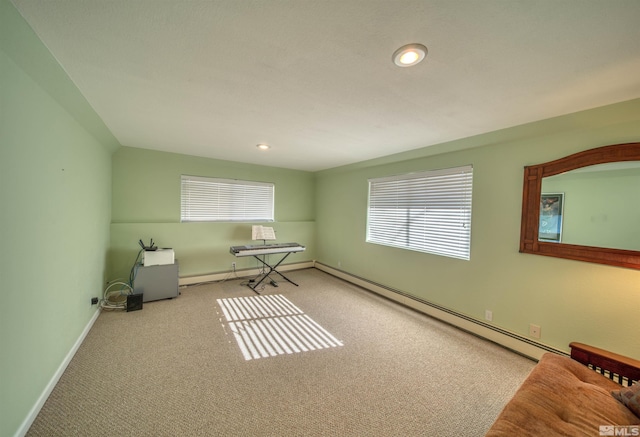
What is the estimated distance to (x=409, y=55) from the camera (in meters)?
1.34

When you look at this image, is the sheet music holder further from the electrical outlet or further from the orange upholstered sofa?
the orange upholstered sofa

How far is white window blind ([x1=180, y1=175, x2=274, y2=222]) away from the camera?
4242 millimetres

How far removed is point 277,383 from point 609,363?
7.15ft

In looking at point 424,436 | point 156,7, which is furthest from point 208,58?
A: point 424,436

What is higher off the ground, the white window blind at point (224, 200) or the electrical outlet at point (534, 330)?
the white window blind at point (224, 200)

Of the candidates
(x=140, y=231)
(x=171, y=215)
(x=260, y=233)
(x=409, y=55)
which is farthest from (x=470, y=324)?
(x=140, y=231)

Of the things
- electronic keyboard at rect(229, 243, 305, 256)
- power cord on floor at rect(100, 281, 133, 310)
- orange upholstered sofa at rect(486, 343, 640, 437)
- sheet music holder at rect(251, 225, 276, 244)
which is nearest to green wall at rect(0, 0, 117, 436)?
power cord on floor at rect(100, 281, 133, 310)

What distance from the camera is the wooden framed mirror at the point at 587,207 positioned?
71.6 inches

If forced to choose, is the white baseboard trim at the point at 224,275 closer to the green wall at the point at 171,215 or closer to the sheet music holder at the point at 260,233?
the green wall at the point at 171,215

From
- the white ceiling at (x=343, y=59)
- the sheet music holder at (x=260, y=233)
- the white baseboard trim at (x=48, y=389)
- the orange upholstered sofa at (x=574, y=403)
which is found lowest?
the white baseboard trim at (x=48, y=389)

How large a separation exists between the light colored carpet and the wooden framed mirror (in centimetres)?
116

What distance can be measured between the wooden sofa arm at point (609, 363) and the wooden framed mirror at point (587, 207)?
0.84 metres

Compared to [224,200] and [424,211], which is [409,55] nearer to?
[424,211]

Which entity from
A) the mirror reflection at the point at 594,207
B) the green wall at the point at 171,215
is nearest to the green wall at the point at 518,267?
the mirror reflection at the point at 594,207
